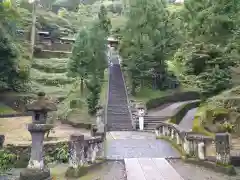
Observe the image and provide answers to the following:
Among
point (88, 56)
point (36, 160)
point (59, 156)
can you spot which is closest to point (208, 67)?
point (88, 56)

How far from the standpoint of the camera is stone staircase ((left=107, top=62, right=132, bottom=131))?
72.6 feet

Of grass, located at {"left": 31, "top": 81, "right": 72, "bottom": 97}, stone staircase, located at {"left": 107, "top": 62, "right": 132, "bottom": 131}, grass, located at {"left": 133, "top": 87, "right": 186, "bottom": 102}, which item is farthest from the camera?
grass, located at {"left": 31, "top": 81, "right": 72, "bottom": 97}

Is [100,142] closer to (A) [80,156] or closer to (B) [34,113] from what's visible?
(A) [80,156]

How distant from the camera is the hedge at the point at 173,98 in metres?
26.8

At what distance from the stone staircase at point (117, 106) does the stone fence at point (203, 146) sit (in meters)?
7.01

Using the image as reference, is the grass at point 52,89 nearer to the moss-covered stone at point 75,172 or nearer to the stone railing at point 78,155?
the stone railing at point 78,155

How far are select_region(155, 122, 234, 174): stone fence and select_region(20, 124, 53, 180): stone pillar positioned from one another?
5.67 metres

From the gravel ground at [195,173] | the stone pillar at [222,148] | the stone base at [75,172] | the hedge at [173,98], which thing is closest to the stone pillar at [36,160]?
the stone base at [75,172]

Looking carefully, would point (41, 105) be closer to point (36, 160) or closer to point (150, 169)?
point (36, 160)

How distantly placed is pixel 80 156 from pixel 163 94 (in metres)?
20.1

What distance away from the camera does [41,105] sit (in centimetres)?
1009

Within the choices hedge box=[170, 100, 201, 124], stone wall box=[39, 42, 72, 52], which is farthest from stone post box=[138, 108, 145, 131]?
stone wall box=[39, 42, 72, 52]

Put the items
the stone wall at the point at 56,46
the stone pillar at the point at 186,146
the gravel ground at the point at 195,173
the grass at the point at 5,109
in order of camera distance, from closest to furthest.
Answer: the gravel ground at the point at 195,173 < the stone pillar at the point at 186,146 < the grass at the point at 5,109 < the stone wall at the point at 56,46

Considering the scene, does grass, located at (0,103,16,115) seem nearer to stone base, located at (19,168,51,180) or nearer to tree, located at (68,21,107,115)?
tree, located at (68,21,107,115)
